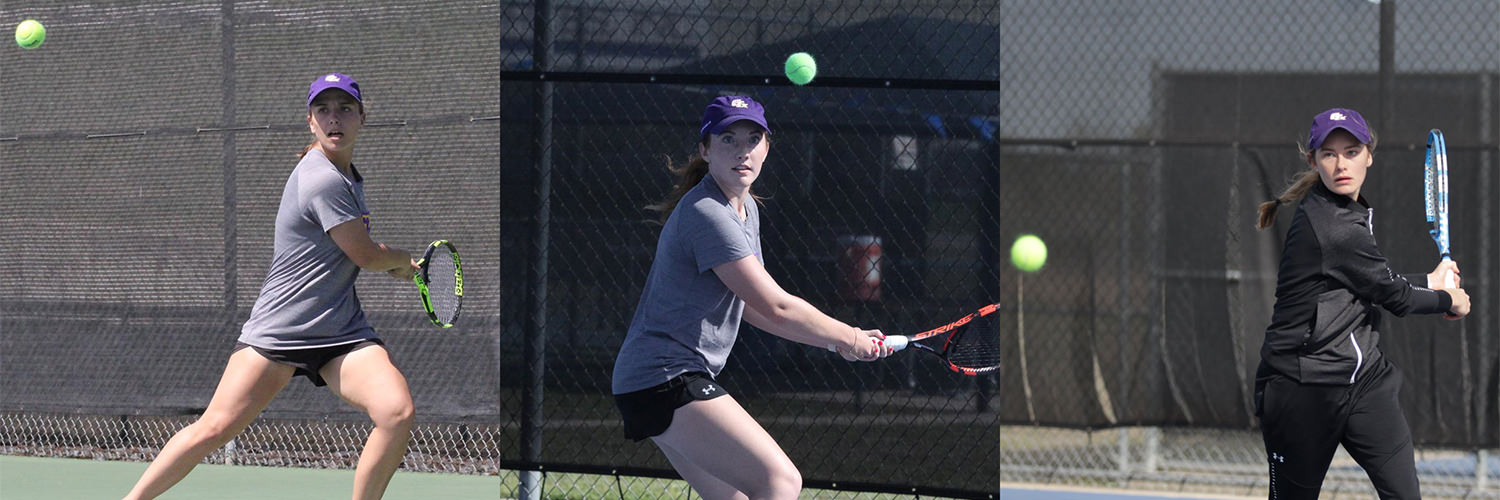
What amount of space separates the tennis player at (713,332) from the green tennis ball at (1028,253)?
2762mm

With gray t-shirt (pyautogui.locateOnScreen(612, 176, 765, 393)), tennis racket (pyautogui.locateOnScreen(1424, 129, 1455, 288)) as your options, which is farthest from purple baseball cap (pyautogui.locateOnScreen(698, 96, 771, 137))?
tennis racket (pyautogui.locateOnScreen(1424, 129, 1455, 288))

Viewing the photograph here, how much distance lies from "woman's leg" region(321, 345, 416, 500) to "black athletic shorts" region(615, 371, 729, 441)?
0.85 metres

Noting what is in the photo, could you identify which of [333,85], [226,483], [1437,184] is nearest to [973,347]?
[1437,184]

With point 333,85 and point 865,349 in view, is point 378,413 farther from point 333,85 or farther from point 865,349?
point 865,349

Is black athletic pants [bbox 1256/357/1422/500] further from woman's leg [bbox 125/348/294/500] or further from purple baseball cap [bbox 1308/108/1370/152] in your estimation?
woman's leg [bbox 125/348/294/500]

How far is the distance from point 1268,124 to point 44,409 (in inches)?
187

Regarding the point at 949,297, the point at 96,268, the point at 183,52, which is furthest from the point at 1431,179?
the point at 96,268

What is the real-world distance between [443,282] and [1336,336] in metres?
2.38

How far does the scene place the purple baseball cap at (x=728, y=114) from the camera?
11.1ft

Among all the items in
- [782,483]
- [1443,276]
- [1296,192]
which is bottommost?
[782,483]

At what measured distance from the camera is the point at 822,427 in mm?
4883

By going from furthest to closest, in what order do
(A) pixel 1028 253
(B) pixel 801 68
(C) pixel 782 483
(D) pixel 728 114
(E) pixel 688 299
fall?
1. (A) pixel 1028 253
2. (B) pixel 801 68
3. (D) pixel 728 114
4. (E) pixel 688 299
5. (C) pixel 782 483

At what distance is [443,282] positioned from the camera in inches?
184

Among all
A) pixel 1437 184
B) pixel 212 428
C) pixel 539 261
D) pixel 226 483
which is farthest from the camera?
pixel 226 483
